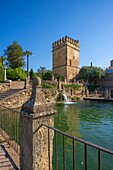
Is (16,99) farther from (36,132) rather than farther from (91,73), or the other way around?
(91,73)

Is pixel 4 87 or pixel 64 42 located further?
pixel 64 42

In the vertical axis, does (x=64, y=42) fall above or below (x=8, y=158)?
above

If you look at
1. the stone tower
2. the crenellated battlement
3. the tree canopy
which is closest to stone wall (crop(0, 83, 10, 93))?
the stone tower

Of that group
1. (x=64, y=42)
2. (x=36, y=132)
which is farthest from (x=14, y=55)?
(x=36, y=132)

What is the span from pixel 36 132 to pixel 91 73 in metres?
45.4

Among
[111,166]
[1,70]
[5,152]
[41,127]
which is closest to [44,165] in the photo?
[41,127]

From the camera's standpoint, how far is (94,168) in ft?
14.9

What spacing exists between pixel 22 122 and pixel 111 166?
11.7 feet

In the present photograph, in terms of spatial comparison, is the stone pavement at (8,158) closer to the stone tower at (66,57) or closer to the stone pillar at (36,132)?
the stone pillar at (36,132)

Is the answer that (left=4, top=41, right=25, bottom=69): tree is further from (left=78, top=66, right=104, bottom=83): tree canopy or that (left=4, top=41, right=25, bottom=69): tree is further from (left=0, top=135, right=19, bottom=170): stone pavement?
(left=0, top=135, right=19, bottom=170): stone pavement

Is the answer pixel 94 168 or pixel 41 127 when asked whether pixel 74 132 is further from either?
pixel 41 127

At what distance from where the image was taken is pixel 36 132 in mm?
2373

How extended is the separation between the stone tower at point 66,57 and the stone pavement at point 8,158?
142ft

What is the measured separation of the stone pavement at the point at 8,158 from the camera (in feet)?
9.23
